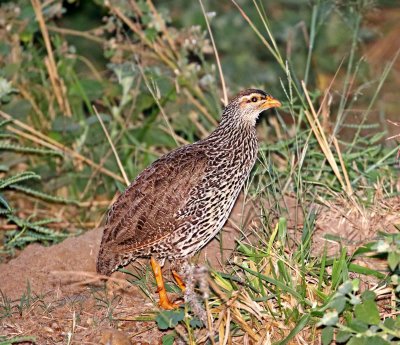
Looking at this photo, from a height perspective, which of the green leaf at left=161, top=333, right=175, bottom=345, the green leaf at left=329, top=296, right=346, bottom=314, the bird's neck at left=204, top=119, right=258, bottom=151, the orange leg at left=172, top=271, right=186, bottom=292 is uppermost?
the bird's neck at left=204, top=119, right=258, bottom=151

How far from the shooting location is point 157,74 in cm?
748

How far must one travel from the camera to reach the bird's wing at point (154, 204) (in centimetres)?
531

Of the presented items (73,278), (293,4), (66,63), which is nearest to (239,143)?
(73,278)

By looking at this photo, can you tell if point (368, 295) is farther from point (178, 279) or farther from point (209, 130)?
point (209, 130)

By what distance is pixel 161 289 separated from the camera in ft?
17.1

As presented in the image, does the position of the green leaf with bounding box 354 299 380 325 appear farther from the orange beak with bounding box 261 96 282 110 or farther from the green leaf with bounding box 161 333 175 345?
the orange beak with bounding box 261 96 282 110

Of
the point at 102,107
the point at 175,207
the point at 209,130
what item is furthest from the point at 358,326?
the point at 102,107

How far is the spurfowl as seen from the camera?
209 inches


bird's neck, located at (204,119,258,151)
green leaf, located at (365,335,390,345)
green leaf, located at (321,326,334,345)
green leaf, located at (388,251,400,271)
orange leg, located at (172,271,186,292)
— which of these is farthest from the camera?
bird's neck, located at (204,119,258,151)

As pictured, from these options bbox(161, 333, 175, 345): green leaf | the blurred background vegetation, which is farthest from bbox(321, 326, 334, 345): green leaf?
the blurred background vegetation

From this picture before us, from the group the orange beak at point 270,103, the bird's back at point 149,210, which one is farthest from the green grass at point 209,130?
the bird's back at point 149,210

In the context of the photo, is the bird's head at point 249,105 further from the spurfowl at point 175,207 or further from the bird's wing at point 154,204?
the bird's wing at point 154,204

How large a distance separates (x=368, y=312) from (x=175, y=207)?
154cm

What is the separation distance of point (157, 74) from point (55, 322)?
2.99 metres
